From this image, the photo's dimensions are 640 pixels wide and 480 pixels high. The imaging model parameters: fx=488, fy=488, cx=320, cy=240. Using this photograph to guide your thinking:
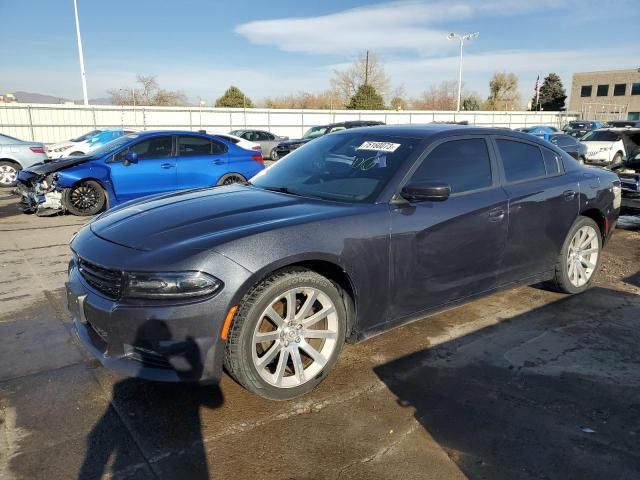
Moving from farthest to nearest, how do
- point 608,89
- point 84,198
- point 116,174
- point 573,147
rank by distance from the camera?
point 608,89, point 573,147, point 84,198, point 116,174

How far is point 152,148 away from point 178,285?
7057mm

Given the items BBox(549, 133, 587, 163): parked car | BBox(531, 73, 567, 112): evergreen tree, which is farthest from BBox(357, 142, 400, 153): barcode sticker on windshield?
BBox(531, 73, 567, 112): evergreen tree

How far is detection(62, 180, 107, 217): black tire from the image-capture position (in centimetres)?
860

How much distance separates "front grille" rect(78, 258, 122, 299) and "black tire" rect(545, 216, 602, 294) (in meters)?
3.84

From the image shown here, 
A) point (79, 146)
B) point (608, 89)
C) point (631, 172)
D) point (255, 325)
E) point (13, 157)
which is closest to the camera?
point (255, 325)

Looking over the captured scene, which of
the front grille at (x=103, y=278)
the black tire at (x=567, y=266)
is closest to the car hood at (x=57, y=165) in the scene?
the front grille at (x=103, y=278)

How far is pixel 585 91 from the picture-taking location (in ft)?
242

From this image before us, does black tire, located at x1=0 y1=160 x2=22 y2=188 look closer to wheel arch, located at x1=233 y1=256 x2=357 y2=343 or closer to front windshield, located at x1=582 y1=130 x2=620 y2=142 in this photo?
wheel arch, located at x1=233 y1=256 x2=357 y2=343

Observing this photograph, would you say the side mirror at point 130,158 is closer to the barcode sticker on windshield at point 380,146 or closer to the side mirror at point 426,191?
the barcode sticker on windshield at point 380,146

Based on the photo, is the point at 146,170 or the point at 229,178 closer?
the point at 146,170

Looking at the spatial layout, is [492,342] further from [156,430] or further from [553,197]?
[156,430]

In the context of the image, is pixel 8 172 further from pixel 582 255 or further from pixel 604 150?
pixel 604 150

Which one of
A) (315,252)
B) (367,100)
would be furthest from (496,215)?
(367,100)

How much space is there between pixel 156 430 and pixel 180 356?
0.47 metres
